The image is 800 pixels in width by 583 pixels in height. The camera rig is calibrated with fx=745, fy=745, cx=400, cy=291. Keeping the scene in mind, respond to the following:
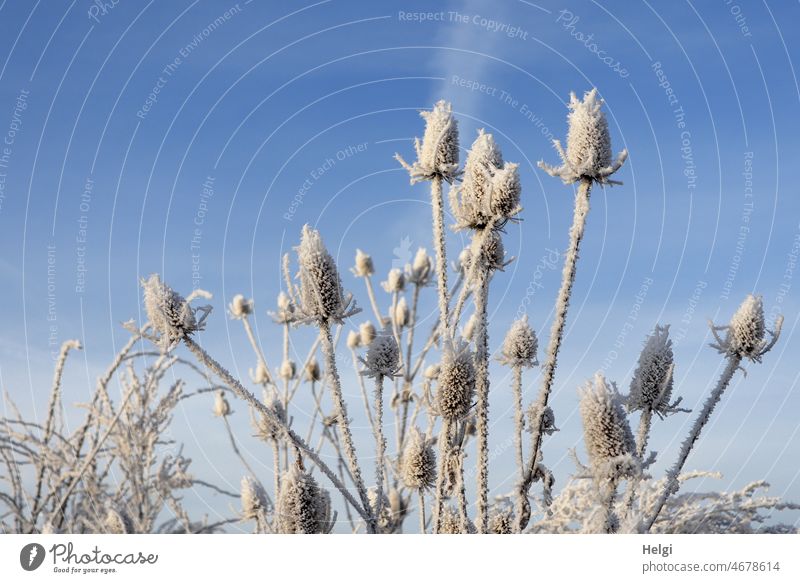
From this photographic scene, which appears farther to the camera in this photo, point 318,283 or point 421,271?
point 421,271

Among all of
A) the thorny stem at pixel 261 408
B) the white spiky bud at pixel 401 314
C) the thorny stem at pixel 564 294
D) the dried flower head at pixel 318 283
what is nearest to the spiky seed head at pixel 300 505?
the thorny stem at pixel 261 408

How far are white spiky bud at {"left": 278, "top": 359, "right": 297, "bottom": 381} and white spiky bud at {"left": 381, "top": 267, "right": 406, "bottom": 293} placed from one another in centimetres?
94

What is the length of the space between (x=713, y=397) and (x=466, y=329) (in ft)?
4.81

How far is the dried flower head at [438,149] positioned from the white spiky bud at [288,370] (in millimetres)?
2380

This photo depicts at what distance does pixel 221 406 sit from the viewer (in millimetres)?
5539

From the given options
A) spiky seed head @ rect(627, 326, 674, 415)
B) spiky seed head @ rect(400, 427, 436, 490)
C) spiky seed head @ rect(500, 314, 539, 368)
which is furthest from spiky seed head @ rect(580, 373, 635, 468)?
spiky seed head @ rect(400, 427, 436, 490)

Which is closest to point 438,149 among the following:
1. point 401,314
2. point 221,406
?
point 401,314

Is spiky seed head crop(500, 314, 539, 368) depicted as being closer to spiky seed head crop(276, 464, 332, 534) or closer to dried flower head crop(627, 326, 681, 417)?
→ dried flower head crop(627, 326, 681, 417)

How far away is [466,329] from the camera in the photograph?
4430mm

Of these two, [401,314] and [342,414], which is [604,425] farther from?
[401,314]

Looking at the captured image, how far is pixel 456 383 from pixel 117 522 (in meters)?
1.64

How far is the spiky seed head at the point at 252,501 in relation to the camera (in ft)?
13.1

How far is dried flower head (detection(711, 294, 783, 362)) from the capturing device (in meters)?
3.49
